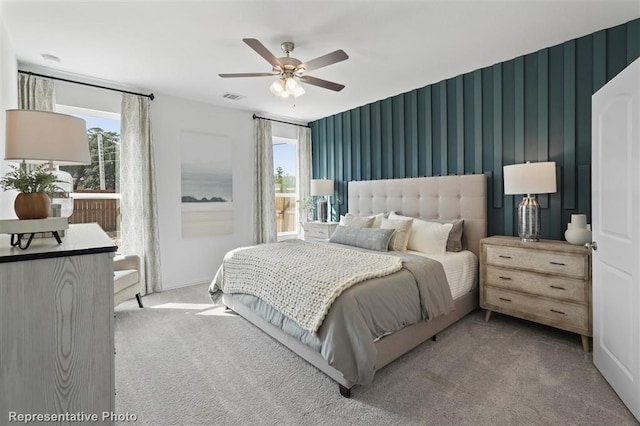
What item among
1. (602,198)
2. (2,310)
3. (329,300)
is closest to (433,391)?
(329,300)

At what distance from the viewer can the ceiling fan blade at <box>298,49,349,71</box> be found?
241 centimetres

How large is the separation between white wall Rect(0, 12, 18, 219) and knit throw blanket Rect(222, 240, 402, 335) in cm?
191

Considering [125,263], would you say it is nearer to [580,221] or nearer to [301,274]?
[301,274]

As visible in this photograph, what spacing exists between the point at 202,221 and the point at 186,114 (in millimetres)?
1600

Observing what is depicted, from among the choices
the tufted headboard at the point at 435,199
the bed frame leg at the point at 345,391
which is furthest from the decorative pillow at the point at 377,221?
the bed frame leg at the point at 345,391

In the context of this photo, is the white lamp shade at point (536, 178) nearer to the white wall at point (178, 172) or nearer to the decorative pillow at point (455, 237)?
the decorative pillow at point (455, 237)

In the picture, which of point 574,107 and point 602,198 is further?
point 574,107

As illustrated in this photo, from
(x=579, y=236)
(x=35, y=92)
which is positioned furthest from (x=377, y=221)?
(x=35, y=92)

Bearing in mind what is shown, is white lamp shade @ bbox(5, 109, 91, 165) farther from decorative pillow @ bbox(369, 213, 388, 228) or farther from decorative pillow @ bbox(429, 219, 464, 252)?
decorative pillow @ bbox(429, 219, 464, 252)

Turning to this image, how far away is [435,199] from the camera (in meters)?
3.92

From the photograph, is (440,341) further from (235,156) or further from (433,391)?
(235,156)

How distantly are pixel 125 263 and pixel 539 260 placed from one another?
13.8 ft

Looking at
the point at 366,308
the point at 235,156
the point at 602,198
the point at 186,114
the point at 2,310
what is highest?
the point at 186,114

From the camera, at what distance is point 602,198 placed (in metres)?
2.14
